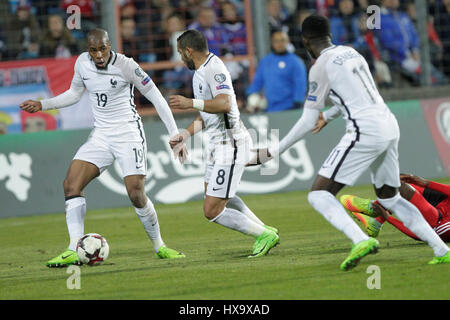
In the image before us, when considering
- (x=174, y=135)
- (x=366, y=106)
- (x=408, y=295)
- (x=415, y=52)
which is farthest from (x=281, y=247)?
(x=415, y=52)

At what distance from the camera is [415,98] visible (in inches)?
676

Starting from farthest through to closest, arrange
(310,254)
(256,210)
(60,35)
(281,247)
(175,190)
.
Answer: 1. (60,35)
2. (175,190)
3. (256,210)
4. (281,247)
5. (310,254)

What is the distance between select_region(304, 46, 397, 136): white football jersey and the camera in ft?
23.1

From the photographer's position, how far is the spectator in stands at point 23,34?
645 inches

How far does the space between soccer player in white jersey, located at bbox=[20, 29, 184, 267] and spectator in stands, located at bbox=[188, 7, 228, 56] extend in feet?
24.6

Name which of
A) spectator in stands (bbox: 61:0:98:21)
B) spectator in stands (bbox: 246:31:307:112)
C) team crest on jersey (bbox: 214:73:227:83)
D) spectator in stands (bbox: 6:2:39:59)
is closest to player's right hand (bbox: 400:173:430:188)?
team crest on jersey (bbox: 214:73:227:83)

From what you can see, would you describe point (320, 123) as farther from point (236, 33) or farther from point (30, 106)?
point (236, 33)

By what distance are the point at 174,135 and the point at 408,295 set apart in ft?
11.1

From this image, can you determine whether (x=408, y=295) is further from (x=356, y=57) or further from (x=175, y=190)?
(x=175, y=190)

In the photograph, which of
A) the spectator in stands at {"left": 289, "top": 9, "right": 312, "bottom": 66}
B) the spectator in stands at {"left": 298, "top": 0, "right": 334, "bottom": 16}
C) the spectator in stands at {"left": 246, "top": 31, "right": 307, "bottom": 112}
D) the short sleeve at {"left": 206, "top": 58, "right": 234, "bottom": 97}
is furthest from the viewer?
the spectator in stands at {"left": 298, "top": 0, "right": 334, "bottom": 16}

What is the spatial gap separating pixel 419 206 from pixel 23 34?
1038 centimetres

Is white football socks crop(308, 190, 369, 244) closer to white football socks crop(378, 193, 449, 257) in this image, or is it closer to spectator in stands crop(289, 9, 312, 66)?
white football socks crop(378, 193, 449, 257)
